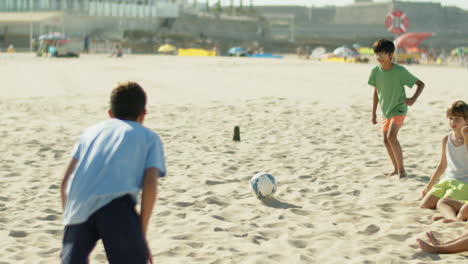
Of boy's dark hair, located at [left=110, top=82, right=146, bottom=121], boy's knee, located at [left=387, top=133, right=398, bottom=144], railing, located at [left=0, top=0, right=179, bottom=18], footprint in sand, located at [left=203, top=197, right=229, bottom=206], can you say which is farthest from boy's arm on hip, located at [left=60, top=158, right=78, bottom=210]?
railing, located at [left=0, top=0, right=179, bottom=18]

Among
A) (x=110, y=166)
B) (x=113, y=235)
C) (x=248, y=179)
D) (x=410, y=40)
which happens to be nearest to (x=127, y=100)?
(x=110, y=166)

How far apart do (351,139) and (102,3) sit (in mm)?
70269

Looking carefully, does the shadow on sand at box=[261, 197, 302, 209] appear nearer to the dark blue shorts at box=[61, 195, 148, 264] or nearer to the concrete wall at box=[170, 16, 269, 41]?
the dark blue shorts at box=[61, 195, 148, 264]

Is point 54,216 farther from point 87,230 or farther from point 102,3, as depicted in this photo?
point 102,3

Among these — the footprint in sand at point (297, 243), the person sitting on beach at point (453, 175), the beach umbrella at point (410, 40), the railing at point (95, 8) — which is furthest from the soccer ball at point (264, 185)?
the railing at point (95, 8)

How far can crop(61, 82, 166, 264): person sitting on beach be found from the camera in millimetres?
2717

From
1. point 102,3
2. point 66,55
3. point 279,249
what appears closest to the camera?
point 279,249

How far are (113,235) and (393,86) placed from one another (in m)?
4.83

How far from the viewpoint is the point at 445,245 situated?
431 centimetres

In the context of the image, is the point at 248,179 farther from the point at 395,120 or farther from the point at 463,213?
the point at 463,213

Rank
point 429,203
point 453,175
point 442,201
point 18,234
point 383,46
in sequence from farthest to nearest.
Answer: point 383,46 < point 429,203 < point 453,175 < point 442,201 < point 18,234

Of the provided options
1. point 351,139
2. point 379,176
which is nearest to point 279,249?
point 379,176

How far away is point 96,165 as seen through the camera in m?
2.76

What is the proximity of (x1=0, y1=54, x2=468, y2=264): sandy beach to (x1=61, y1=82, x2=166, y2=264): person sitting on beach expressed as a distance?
1.59 metres
